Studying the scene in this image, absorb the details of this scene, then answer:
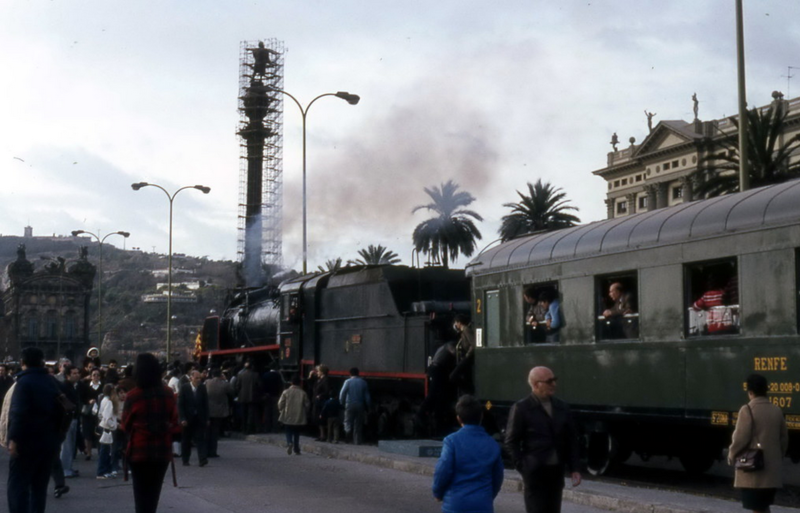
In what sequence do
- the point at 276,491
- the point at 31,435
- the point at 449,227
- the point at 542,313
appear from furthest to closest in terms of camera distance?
the point at 449,227 → the point at 542,313 → the point at 276,491 → the point at 31,435

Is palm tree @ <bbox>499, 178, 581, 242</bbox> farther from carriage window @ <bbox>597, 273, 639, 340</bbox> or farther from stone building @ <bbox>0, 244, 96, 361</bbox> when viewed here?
stone building @ <bbox>0, 244, 96, 361</bbox>

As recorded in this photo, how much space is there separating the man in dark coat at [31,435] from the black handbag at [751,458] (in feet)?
19.5

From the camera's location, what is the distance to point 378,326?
73.0 feet

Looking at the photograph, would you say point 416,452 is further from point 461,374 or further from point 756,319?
point 756,319

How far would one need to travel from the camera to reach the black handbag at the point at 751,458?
8758mm

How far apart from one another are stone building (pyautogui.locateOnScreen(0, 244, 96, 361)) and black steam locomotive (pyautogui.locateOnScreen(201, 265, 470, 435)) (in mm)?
122247

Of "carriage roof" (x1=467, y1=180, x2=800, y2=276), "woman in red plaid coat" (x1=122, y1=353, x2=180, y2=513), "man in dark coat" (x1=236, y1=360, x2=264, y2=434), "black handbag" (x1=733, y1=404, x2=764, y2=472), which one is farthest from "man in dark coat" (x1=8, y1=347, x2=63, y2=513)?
"man in dark coat" (x1=236, y1=360, x2=264, y2=434)

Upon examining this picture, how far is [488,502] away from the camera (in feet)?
22.5

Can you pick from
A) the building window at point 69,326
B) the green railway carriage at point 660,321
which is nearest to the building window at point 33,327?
the building window at point 69,326

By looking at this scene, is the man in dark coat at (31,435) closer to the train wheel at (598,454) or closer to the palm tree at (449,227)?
the train wheel at (598,454)

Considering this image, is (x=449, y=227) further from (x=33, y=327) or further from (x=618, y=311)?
(x=33, y=327)

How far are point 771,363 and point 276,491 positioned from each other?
6.43m

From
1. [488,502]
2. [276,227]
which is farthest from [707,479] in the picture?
[276,227]

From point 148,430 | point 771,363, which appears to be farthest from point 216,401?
point 148,430
